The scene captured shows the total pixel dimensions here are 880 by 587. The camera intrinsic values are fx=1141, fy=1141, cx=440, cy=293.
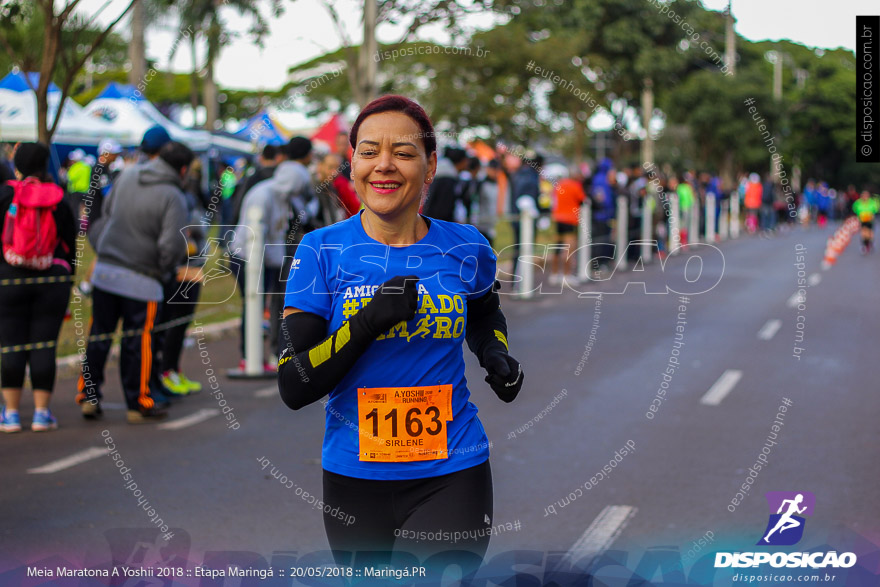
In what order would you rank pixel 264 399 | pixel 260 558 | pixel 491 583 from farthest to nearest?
pixel 264 399
pixel 260 558
pixel 491 583

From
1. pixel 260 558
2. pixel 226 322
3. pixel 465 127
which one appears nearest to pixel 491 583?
pixel 260 558

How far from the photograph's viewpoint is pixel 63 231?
7109 millimetres

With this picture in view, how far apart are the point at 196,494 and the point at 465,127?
447 inches

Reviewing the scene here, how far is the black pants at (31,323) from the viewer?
704 cm

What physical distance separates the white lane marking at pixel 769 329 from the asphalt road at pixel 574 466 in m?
0.54

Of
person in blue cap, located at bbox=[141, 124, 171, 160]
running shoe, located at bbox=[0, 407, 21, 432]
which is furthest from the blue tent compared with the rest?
running shoe, located at bbox=[0, 407, 21, 432]

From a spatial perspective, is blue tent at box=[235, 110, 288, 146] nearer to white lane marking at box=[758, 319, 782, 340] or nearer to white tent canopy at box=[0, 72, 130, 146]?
white tent canopy at box=[0, 72, 130, 146]

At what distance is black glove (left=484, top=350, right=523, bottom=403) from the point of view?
2832mm

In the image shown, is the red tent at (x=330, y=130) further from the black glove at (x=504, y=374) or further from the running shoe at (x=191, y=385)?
the black glove at (x=504, y=374)

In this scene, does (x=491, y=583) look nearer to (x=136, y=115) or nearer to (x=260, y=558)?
(x=260, y=558)

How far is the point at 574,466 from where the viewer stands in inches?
253

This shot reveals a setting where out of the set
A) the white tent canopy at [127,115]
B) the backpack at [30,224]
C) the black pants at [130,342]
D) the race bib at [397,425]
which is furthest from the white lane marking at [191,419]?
the white tent canopy at [127,115]

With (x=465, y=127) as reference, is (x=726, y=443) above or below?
below

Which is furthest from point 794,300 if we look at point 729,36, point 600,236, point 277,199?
point 277,199
